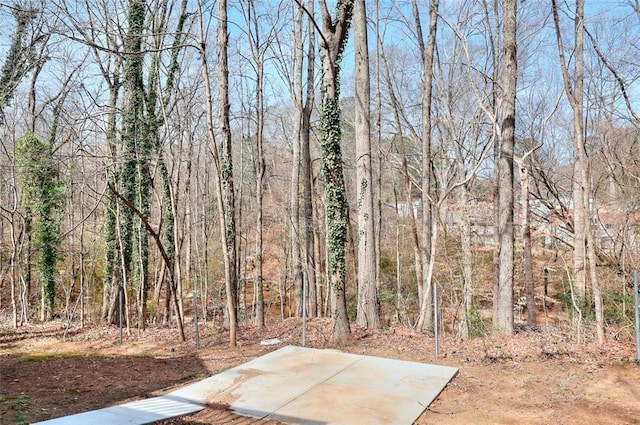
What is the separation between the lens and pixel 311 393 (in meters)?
4.86

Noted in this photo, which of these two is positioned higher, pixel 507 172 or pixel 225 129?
pixel 225 129

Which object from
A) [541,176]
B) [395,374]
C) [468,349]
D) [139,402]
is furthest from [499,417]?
[541,176]

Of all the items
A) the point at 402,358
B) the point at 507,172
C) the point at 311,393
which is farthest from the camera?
the point at 507,172

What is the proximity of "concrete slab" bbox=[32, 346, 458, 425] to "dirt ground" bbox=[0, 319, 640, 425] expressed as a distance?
20 centimetres

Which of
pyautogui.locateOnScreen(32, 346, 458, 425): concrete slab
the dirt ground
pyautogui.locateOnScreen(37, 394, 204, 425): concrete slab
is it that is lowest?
the dirt ground

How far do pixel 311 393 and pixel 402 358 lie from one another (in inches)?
84.8

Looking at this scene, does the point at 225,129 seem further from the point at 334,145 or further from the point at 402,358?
the point at 402,358

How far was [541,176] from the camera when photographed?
45.2 feet

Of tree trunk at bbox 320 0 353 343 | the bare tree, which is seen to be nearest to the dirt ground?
the bare tree

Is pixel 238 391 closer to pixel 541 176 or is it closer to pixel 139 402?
pixel 139 402

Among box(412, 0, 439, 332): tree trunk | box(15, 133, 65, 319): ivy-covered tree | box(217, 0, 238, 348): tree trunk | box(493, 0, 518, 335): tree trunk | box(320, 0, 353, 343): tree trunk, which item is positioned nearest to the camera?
box(320, 0, 353, 343): tree trunk

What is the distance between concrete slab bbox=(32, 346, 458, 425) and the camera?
4223 mm

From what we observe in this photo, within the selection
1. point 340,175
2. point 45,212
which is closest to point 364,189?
point 340,175

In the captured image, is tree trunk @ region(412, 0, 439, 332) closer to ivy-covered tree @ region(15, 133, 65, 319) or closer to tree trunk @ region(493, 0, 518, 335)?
tree trunk @ region(493, 0, 518, 335)
